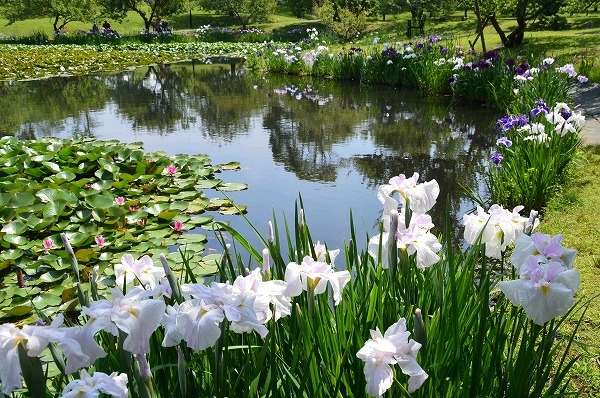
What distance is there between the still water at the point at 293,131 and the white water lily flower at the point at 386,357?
1757 millimetres

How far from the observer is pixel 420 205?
1.97 meters

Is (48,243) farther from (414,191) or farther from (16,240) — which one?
(414,191)

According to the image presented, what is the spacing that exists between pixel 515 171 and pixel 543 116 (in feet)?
3.45

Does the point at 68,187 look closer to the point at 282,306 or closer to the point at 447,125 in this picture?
the point at 282,306

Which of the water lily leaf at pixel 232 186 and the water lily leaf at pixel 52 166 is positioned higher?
the water lily leaf at pixel 52 166

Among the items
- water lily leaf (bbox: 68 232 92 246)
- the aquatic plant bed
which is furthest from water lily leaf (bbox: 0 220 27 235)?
the aquatic plant bed

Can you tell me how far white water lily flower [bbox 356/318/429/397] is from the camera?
1.21 metres

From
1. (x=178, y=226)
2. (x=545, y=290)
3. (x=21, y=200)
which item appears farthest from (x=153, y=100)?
(x=545, y=290)

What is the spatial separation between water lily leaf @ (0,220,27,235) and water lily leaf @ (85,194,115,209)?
604 millimetres

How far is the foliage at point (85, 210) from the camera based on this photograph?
3850mm

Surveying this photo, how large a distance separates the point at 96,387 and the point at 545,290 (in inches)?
39.3

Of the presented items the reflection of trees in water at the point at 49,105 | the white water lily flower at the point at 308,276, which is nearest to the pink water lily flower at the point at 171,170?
the reflection of trees in water at the point at 49,105

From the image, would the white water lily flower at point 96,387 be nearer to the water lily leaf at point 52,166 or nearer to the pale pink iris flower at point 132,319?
the pale pink iris flower at point 132,319

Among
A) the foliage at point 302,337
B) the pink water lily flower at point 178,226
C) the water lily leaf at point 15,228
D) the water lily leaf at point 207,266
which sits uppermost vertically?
the foliage at point 302,337
